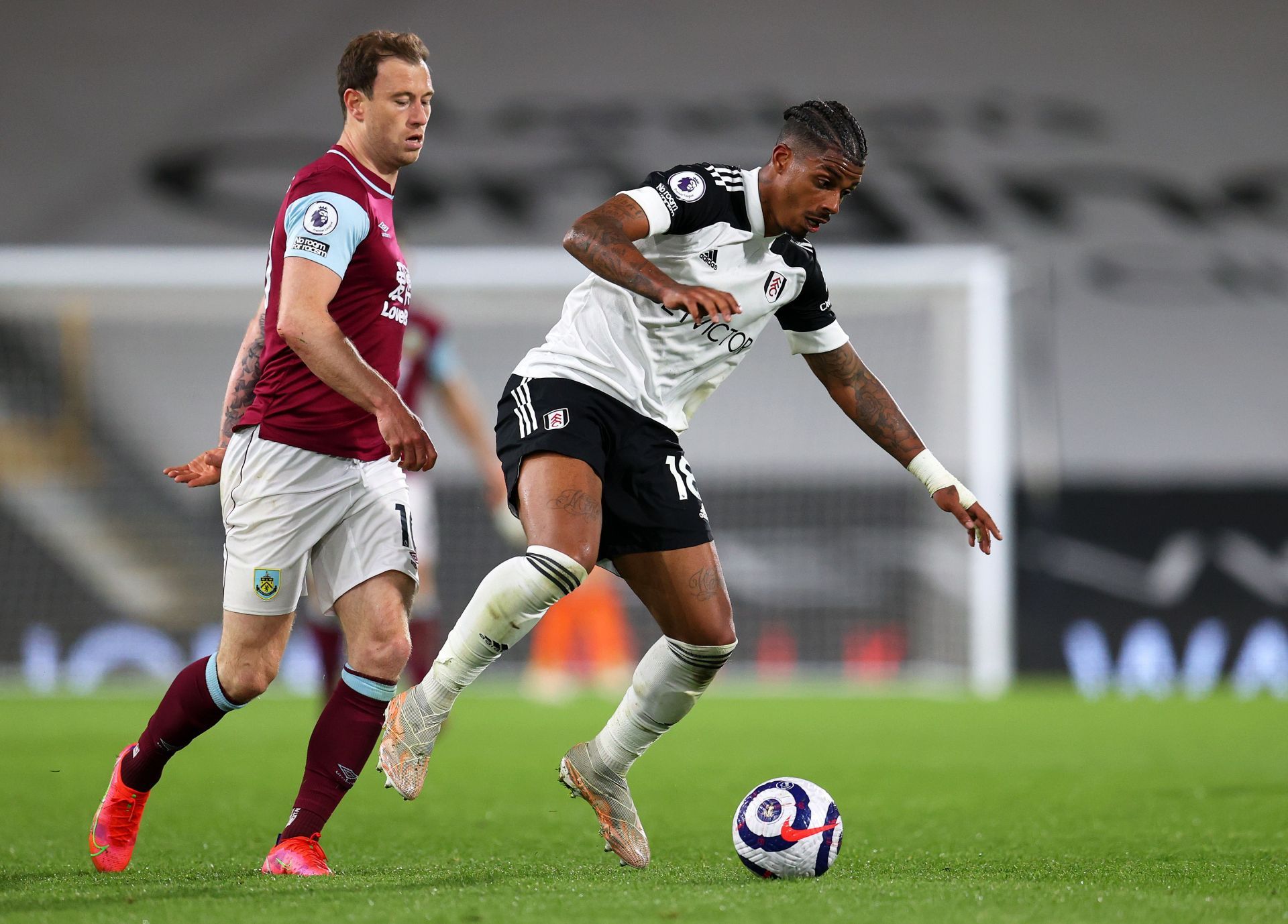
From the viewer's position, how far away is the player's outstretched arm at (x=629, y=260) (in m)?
3.44

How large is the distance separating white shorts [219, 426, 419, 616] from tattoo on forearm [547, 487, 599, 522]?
0.41m

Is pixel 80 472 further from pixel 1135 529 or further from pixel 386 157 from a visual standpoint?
pixel 386 157

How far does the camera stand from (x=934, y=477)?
14.6ft

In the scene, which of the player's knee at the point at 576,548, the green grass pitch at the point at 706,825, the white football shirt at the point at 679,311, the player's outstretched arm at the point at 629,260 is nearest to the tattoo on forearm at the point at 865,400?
the white football shirt at the point at 679,311

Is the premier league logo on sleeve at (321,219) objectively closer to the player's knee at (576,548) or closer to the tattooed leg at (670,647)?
the player's knee at (576,548)

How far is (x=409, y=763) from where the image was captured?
367cm

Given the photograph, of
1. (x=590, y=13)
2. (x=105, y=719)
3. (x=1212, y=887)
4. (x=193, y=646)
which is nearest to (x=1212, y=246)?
(x=590, y=13)

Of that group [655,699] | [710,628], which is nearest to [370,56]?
[710,628]

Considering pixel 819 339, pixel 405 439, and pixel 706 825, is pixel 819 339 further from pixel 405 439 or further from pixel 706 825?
pixel 706 825

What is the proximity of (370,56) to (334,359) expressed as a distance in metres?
0.85

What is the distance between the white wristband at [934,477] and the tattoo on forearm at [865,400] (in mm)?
35

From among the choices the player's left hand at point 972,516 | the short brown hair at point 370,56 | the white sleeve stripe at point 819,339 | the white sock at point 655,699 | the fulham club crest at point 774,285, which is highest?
the short brown hair at point 370,56

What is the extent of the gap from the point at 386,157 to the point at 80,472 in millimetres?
11463

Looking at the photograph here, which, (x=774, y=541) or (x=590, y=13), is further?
(x=590, y=13)
